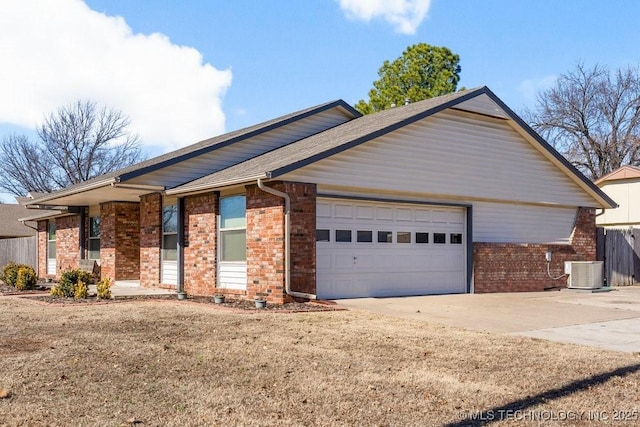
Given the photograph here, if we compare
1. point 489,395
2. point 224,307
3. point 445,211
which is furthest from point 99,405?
point 445,211

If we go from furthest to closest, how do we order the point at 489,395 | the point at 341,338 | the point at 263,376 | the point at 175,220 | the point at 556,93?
the point at 556,93, the point at 175,220, the point at 341,338, the point at 263,376, the point at 489,395

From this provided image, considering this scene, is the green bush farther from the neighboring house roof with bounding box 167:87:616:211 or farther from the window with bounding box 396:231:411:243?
the window with bounding box 396:231:411:243

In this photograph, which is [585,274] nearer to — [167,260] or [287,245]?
[287,245]

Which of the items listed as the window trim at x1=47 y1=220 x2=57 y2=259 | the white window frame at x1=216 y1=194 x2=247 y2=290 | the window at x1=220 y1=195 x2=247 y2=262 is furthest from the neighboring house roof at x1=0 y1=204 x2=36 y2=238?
the window at x1=220 y1=195 x2=247 y2=262

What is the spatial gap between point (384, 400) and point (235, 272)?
30.2ft

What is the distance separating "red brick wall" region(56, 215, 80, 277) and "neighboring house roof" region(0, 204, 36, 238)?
715 inches

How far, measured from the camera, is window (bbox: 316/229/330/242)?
1383cm

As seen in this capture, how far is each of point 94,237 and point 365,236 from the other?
1116 cm

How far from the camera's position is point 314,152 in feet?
44.8

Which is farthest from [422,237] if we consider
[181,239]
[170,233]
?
[170,233]

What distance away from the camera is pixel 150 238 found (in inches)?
693

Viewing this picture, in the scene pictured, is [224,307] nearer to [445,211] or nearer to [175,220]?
[175,220]

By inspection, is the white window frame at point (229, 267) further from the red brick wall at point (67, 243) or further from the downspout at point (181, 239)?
the red brick wall at point (67, 243)

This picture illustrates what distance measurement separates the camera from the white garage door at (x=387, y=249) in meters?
14.0
